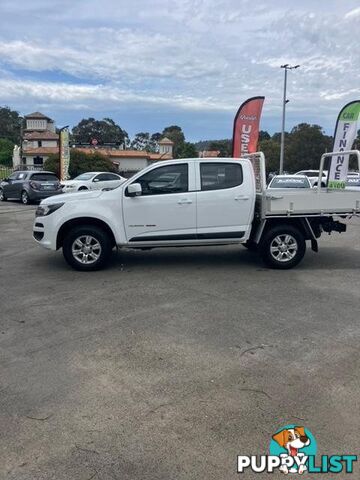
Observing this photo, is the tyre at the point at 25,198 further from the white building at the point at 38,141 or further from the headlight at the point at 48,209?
the white building at the point at 38,141

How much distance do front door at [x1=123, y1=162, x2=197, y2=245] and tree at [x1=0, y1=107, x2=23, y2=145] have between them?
129 m

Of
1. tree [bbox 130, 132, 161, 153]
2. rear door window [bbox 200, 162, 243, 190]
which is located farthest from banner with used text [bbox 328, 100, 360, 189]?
tree [bbox 130, 132, 161, 153]

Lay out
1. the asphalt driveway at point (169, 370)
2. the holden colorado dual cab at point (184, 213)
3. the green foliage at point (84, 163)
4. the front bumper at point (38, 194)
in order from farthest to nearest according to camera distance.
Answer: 1. the green foliage at point (84, 163)
2. the front bumper at point (38, 194)
3. the holden colorado dual cab at point (184, 213)
4. the asphalt driveway at point (169, 370)

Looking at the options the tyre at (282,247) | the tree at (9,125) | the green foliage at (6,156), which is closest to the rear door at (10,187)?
the tyre at (282,247)

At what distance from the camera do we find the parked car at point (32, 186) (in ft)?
75.8

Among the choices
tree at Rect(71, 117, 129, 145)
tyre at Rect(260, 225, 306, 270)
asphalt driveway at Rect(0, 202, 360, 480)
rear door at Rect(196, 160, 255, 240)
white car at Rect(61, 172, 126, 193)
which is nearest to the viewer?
asphalt driveway at Rect(0, 202, 360, 480)

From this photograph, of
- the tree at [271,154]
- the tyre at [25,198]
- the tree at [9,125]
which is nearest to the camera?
the tyre at [25,198]

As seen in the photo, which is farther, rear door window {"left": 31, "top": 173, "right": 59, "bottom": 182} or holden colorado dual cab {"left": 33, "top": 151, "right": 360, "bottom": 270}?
rear door window {"left": 31, "top": 173, "right": 59, "bottom": 182}

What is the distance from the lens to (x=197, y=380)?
4.02m

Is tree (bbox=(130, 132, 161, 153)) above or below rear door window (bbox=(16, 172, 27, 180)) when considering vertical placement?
above

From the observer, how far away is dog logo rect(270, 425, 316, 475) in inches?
116

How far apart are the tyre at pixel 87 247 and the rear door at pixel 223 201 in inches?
64.2

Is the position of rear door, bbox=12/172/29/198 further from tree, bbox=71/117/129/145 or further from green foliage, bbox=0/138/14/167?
tree, bbox=71/117/129/145

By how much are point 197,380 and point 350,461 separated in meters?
1.42
